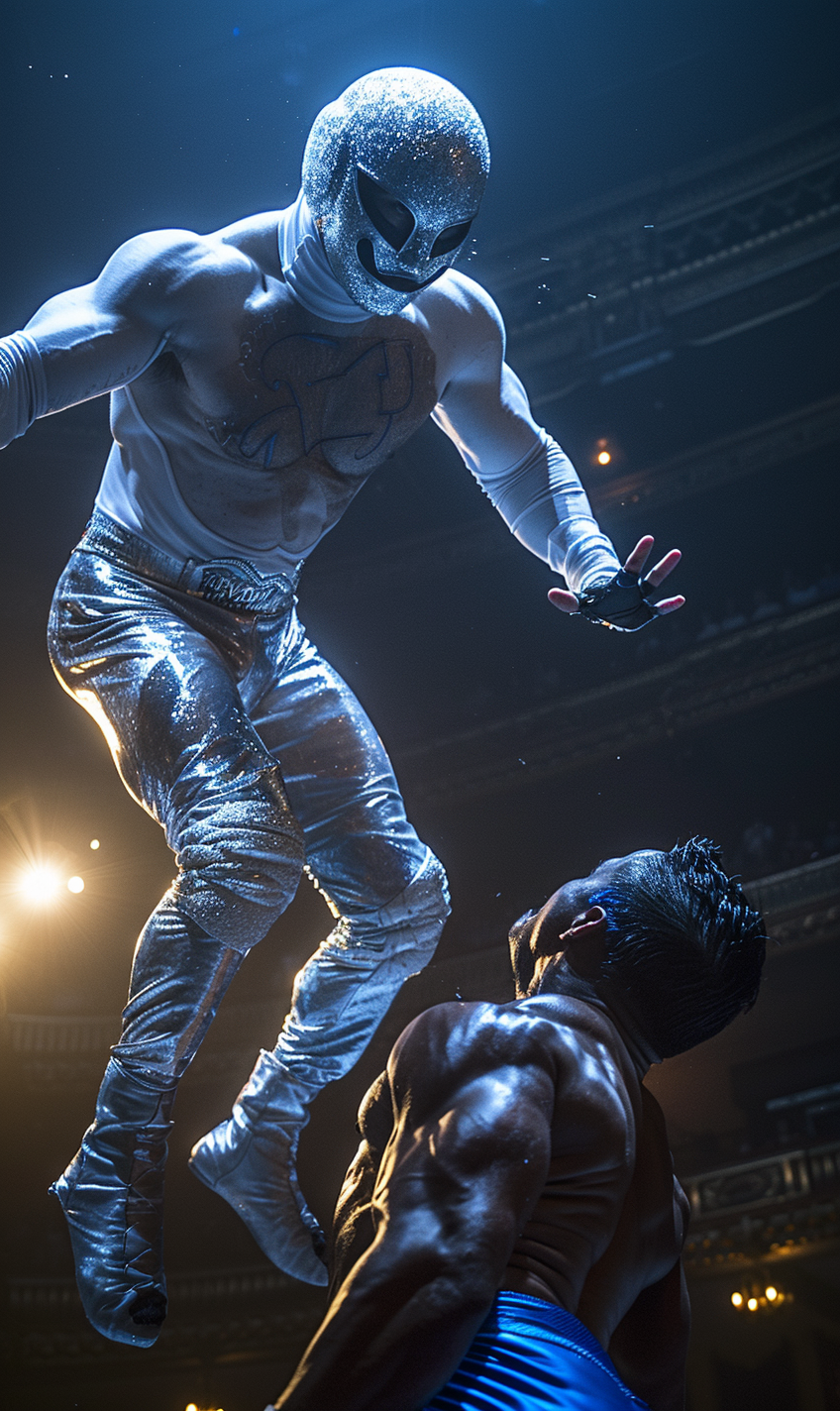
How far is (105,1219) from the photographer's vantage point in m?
2.06

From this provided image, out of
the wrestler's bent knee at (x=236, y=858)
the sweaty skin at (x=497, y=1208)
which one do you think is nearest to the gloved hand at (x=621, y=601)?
the wrestler's bent knee at (x=236, y=858)

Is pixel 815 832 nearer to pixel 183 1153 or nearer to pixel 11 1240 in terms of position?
pixel 183 1153

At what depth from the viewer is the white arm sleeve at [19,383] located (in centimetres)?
193

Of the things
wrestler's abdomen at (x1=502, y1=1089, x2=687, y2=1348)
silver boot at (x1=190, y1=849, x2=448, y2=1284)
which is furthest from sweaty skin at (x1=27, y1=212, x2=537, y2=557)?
wrestler's abdomen at (x1=502, y1=1089, x2=687, y2=1348)

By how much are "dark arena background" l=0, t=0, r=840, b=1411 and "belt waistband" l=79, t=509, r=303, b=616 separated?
2.24 m

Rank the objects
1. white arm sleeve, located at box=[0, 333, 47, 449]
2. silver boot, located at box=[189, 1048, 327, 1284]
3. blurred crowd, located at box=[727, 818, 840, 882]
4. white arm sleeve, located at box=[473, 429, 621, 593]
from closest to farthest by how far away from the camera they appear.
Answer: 1. white arm sleeve, located at box=[0, 333, 47, 449]
2. silver boot, located at box=[189, 1048, 327, 1284]
3. white arm sleeve, located at box=[473, 429, 621, 593]
4. blurred crowd, located at box=[727, 818, 840, 882]

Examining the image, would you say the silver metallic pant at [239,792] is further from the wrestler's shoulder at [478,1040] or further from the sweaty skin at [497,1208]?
the wrestler's shoulder at [478,1040]

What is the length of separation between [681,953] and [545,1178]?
47 cm

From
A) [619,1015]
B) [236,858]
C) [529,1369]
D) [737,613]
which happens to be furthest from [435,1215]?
[737,613]

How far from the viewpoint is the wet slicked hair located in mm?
1794

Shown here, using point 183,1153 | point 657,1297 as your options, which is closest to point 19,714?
point 183,1153

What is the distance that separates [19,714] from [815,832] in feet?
16.0

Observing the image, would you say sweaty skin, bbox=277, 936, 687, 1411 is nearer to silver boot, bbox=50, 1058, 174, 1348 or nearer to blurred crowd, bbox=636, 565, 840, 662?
silver boot, bbox=50, 1058, 174, 1348

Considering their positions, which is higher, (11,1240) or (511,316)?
(511,316)
